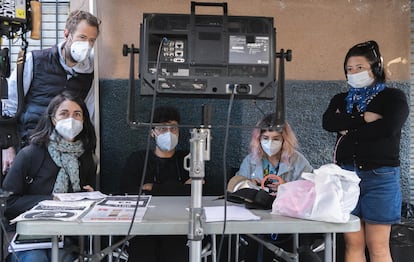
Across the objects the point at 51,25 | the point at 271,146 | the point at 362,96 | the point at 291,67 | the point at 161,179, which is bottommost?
the point at 161,179

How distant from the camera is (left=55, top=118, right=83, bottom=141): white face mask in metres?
2.71

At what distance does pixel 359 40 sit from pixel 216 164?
1537 millimetres

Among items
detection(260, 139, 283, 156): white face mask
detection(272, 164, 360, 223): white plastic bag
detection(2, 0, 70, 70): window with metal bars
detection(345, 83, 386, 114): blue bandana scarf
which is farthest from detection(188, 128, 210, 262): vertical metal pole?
detection(2, 0, 70, 70): window with metal bars

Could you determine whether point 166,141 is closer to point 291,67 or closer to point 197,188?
point 291,67

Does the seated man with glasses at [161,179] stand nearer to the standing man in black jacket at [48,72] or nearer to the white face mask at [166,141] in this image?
the white face mask at [166,141]

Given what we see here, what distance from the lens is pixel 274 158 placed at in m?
3.01

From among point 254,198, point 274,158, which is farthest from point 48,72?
point 254,198

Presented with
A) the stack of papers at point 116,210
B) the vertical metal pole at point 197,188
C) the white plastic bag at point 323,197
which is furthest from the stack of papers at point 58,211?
the white plastic bag at point 323,197

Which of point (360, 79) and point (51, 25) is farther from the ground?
point (51, 25)

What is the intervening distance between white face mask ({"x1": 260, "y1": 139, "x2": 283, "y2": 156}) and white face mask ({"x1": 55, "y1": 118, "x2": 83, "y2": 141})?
1160 mm

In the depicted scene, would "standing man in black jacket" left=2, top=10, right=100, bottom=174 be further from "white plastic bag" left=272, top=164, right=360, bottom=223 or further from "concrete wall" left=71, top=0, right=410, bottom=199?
"white plastic bag" left=272, top=164, right=360, bottom=223

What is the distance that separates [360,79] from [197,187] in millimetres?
1439

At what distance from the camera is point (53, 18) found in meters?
3.52

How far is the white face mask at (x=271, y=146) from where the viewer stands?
9.45ft
